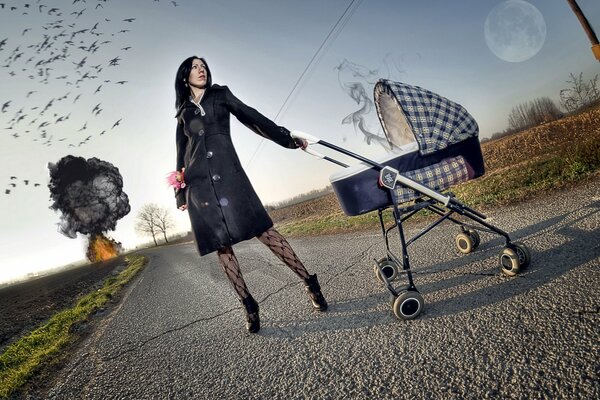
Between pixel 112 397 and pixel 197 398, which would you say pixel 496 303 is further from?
pixel 112 397

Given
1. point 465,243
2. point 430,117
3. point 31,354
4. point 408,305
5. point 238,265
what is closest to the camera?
point 408,305

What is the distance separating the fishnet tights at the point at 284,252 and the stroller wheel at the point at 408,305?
32.6 inches

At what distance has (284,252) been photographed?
8.37 ft

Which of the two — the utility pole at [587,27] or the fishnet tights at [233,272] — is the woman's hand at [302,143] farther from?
the utility pole at [587,27]

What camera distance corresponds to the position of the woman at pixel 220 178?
238 centimetres

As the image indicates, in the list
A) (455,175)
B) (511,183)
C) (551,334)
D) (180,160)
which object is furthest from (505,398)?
(511,183)

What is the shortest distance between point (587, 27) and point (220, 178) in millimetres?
10323

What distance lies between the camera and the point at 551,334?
1.47 metres

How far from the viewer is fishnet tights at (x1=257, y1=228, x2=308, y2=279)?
2523 millimetres

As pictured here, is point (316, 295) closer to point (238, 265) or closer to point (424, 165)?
point (238, 265)

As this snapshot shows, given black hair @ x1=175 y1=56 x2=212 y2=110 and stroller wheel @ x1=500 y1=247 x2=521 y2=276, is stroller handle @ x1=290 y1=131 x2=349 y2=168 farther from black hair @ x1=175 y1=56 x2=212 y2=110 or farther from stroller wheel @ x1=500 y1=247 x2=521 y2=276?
stroller wheel @ x1=500 y1=247 x2=521 y2=276

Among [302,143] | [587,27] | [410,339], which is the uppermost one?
[587,27]

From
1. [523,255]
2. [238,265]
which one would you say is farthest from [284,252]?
[523,255]

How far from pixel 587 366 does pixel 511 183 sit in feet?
19.3
